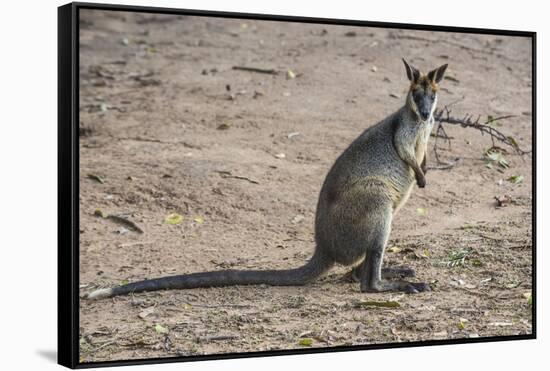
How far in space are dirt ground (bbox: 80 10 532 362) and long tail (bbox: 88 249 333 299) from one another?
62mm

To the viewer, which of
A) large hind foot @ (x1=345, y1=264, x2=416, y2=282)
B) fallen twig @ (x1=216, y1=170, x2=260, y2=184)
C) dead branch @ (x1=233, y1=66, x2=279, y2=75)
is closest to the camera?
large hind foot @ (x1=345, y1=264, x2=416, y2=282)

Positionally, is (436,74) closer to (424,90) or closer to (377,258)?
(424,90)

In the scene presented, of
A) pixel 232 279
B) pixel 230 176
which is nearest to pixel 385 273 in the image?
pixel 232 279

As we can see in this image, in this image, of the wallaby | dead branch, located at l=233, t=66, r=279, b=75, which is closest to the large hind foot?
the wallaby

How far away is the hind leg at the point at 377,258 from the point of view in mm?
6801

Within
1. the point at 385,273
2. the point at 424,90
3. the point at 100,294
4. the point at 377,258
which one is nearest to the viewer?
the point at 100,294

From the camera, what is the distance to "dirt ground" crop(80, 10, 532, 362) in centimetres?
660

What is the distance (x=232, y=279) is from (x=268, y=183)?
2.26 meters

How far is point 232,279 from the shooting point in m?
6.84

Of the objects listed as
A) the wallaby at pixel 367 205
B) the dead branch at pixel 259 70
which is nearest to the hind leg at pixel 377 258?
the wallaby at pixel 367 205

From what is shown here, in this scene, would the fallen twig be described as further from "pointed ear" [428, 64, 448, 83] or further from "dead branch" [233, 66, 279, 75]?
"pointed ear" [428, 64, 448, 83]

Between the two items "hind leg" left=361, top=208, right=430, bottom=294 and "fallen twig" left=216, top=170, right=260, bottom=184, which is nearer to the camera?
"hind leg" left=361, top=208, right=430, bottom=294

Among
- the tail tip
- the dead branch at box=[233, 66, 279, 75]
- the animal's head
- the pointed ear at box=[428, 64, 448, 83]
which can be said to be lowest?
the tail tip

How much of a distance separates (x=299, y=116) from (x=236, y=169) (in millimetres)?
1421
